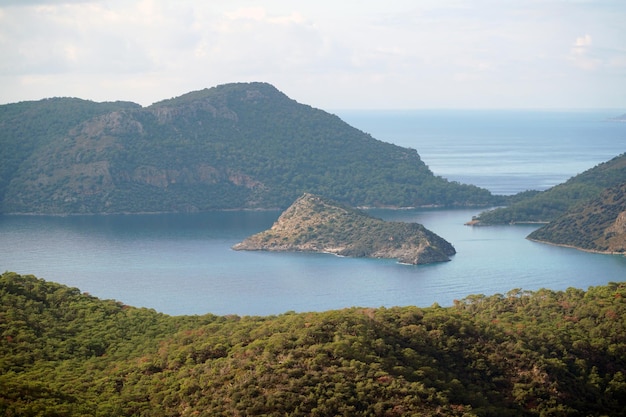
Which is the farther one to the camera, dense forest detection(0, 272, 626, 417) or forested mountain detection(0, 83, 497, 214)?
forested mountain detection(0, 83, 497, 214)

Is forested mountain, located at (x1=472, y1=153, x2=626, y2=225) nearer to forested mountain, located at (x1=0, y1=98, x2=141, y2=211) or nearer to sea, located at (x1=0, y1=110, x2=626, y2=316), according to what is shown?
sea, located at (x1=0, y1=110, x2=626, y2=316)

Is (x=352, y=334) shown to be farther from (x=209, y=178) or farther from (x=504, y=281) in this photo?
(x=209, y=178)

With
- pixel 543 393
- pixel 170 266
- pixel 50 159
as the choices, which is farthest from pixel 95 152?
pixel 543 393

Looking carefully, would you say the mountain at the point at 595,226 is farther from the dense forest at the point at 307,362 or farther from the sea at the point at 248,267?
the dense forest at the point at 307,362

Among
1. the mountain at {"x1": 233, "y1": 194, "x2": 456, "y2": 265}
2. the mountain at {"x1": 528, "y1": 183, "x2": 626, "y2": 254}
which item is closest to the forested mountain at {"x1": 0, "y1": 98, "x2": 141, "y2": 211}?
the mountain at {"x1": 233, "y1": 194, "x2": 456, "y2": 265}

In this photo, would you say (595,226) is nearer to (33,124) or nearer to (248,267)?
(248,267)

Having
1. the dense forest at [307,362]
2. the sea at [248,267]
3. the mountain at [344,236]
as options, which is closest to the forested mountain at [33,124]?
the sea at [248,267]
